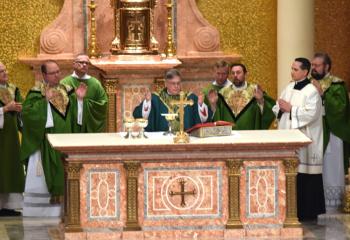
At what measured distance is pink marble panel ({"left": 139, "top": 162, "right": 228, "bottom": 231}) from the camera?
46.3ft

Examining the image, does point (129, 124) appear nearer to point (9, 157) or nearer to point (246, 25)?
point (9, 157)

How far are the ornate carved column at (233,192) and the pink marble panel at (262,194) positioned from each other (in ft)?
0.19

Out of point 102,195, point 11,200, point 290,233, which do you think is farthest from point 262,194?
point 11,200

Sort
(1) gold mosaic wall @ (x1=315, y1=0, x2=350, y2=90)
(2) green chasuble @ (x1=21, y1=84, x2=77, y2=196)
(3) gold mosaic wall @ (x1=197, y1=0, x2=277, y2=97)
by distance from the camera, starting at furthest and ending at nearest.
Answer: (1) gold mosaic wall @ (x1=315, y1=0, x2=350, y2=90)
(3) gold mosaic wall @ (x1=197, y1=0, x2=277, y2=97)
(2) green chasuble @ (x1=21, y1=84, x2=77, y2=196)

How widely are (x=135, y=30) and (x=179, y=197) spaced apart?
408 centimetres

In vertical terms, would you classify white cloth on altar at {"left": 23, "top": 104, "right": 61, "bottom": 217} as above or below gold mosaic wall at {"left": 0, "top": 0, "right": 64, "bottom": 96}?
below

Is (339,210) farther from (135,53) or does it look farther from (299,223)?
(135,53)

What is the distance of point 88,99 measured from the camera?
53.0 feet

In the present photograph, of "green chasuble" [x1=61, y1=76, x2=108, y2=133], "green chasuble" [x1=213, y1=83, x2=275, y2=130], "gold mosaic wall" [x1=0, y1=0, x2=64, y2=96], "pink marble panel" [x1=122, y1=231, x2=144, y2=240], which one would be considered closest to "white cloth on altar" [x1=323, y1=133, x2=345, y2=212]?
"green chasuble" [x1=213, y1=83, x2=275, y2=130]

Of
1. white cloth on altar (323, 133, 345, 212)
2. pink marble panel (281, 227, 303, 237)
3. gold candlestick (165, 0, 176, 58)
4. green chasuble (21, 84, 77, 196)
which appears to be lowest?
pink marble panel (281, 227, 303, 237)

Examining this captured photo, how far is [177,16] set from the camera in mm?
18594

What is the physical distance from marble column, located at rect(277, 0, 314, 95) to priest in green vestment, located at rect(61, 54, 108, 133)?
299 centimetres

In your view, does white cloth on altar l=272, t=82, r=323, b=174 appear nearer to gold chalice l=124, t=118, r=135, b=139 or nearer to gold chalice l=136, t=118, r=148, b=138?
gold chalice l=136, t=118, r=148, b=138

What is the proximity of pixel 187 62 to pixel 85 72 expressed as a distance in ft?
7.35
